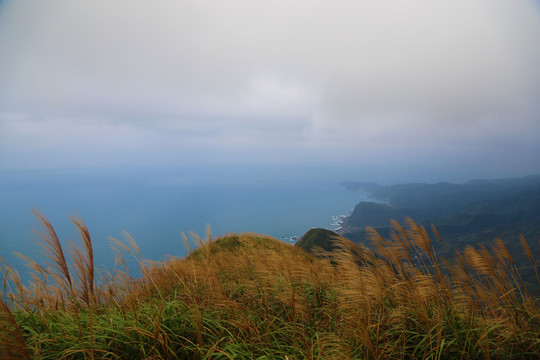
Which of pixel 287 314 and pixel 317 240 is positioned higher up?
pixel 287 314

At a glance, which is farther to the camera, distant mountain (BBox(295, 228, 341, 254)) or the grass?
distant mountain (BBox(295, 228, 341, 254))

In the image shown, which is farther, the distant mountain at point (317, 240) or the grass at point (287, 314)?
the distant mountain at point (317, 240)

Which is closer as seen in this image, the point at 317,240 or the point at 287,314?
the point at 287,314

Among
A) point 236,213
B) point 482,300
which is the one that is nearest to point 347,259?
point 482,300

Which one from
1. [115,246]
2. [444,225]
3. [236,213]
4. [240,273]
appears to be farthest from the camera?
[236,213]

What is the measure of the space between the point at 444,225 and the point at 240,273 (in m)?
177

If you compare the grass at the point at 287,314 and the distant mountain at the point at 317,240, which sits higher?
the grass at the point at 287,314

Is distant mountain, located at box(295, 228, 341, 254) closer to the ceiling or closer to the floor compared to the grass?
closer to the floor

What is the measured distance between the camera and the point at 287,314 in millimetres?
2859

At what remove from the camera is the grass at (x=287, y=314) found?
2027mm

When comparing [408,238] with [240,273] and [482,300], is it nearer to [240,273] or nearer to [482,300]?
[482,300]

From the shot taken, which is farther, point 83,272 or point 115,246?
point 115,246

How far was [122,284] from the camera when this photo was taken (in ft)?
11.8

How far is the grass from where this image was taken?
2027mm
